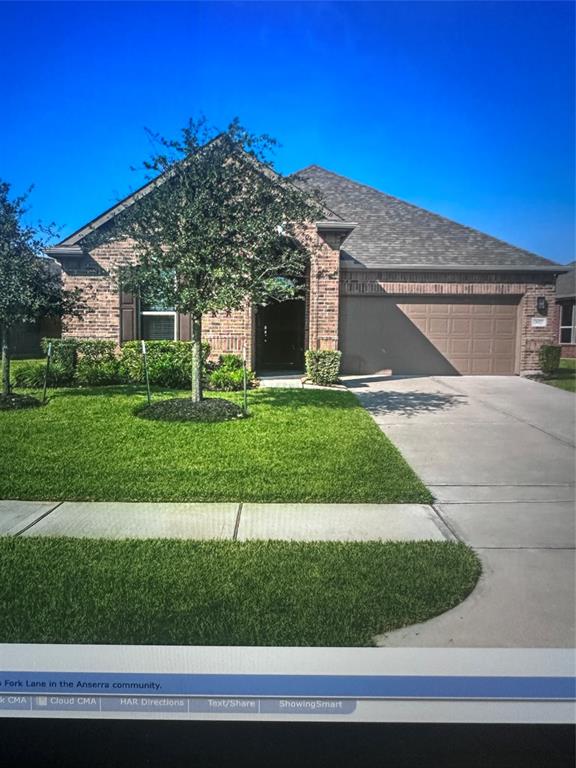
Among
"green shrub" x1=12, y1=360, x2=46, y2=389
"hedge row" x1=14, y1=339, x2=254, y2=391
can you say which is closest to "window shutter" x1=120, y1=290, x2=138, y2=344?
"hedge row" x1=14, y1=339, x2=254, y2=391

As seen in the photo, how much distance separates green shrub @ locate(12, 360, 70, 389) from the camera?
19.3ft

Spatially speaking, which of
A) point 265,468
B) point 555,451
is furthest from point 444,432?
point 265,468

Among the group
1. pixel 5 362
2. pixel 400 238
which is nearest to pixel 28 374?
pixel 5 362

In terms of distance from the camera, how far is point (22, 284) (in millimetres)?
5445

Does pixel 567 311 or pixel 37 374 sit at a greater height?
pixel 567 311

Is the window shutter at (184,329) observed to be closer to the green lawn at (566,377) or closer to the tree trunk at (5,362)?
the tree trunk at (5,362)

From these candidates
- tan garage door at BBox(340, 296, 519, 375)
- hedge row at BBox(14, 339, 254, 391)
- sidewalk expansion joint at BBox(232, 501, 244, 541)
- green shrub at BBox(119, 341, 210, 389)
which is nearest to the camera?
sidewalk expansion joint at BBox(232, 501, 244, 541)

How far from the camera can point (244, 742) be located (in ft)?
3.72

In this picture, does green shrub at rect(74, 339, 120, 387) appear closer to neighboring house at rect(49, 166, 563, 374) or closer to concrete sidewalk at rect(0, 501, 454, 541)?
neighboring house at rect(49, 166, 563, 374)

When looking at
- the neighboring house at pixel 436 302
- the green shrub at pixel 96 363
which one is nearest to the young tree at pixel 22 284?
the green shrub at pixel 96 363

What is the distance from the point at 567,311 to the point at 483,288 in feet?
24.3

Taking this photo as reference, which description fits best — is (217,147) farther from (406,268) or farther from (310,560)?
(406,268)

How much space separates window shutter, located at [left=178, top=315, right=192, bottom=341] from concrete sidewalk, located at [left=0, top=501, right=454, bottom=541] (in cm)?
814

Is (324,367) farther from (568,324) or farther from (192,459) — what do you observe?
(568,324)
